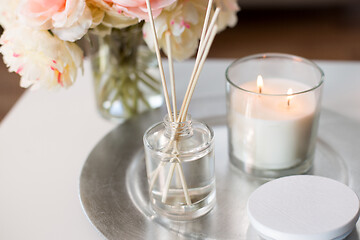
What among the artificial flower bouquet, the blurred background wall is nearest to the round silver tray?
the artificial flower bouquet

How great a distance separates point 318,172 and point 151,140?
26 centimetres

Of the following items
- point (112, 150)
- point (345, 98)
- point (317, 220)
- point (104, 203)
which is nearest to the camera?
point (317, 220)

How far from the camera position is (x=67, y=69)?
2.31ft

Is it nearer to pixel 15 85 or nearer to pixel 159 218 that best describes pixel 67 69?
pixel 159 218

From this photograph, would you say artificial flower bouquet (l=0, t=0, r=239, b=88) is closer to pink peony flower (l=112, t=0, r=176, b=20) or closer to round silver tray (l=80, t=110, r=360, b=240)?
pink peony flower (l=112, t=0, r=176, b=20)

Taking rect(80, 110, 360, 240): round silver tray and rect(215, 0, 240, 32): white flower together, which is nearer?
rect(80, 110, 360, 240): round silver tray

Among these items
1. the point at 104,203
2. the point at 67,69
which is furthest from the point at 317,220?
the point at 67,69

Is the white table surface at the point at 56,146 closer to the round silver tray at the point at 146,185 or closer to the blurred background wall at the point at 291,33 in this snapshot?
the round silver tray at the point at 146,185

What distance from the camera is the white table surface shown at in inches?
26.2

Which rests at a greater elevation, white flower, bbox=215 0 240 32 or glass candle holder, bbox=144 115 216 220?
white flower, bbox=215 0 240 32

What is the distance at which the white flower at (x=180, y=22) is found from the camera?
27.4 inches

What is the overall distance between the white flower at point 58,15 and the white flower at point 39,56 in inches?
0.9

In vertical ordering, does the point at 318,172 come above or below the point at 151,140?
below

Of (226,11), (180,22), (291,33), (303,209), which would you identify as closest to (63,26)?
(180,22)
